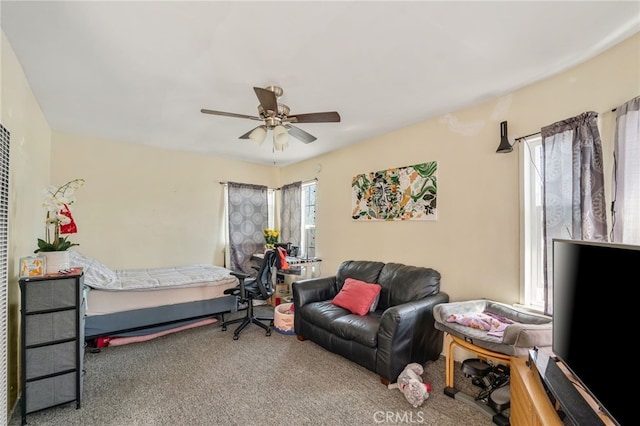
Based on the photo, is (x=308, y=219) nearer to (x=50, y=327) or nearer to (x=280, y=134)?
(x=280, y=134)

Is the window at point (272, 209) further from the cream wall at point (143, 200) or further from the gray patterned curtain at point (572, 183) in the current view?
the gray patterned curtain at point (572, 183)

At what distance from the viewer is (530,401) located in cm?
140

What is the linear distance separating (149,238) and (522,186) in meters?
4.63

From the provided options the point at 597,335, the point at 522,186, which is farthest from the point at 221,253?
the point at 597,335

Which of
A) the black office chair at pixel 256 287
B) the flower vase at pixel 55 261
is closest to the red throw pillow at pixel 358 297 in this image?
the black office chair at pixel 256 287

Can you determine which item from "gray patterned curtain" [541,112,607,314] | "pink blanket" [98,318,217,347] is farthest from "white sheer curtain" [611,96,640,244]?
"pink blanket" [98,318,217,347]

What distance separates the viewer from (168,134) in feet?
12.1

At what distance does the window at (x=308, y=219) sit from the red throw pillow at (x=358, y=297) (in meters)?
1.61

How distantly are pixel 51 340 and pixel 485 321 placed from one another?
10.0ft

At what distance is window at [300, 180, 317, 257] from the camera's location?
4824 millimetres

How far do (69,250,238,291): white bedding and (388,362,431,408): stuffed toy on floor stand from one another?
2.40 meters

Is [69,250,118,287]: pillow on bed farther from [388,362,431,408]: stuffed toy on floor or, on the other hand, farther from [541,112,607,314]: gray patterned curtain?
[541,112,607,314]: gray patterned curtain

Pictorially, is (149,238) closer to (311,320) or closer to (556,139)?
(311,320)

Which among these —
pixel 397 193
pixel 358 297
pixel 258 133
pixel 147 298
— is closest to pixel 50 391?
pixel 147 298
